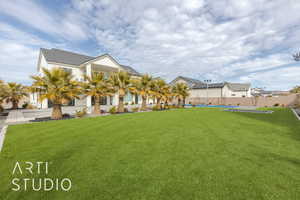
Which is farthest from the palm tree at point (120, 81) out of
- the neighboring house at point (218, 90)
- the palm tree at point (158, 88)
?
the neighboring house at point (218, 90)

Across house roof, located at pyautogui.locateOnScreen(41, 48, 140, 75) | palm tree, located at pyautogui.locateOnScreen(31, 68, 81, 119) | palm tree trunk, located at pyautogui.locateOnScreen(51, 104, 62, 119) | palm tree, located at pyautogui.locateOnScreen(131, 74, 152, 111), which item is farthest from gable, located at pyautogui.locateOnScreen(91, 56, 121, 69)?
palm tree trunk, located at pyautogui.locateOnScreen(51, 104, 62, 119)

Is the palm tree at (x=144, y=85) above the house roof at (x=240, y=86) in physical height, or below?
below

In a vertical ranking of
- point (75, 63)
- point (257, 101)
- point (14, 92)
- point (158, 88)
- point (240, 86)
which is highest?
point (75, 63)

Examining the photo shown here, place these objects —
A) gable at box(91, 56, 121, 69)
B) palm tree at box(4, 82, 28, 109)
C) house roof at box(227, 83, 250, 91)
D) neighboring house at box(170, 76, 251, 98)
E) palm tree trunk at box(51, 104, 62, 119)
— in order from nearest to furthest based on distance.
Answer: palm tree trunk at box(51, 104, 62, 119)
palm tree at box(4, 82, 28, 109)
gable at box(91, 56, 121, 69)
neighboring house at box(170, 76, 251, 98)
house roof at box(227, 83, 250, 91)

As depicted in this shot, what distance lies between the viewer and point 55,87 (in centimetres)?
1177

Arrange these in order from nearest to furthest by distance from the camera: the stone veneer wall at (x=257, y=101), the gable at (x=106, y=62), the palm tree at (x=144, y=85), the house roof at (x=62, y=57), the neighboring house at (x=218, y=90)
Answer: the palm tree at (x=144, y=85) → the house roof at (x=62, y=57) → the gable at (x=106, y=62) → the stone veneer wall at (x=257, y=101) → the neighboring house at (x=218, y=90)

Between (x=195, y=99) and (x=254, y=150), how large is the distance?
38.0m

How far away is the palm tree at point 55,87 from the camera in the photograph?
11.2 metres

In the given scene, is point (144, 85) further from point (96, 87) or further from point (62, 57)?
point (62, 57)

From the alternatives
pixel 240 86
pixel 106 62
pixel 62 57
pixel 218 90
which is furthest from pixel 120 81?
pixel 240 86

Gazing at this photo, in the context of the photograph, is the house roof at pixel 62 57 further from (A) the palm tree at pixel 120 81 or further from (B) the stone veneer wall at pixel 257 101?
(B) the stone veneer wall at pixel 257 101

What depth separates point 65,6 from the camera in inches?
500

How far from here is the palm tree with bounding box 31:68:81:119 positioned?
36.6 feet

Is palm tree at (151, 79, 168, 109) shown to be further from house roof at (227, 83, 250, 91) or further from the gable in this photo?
house roof at (227, 83, 250, 91)
